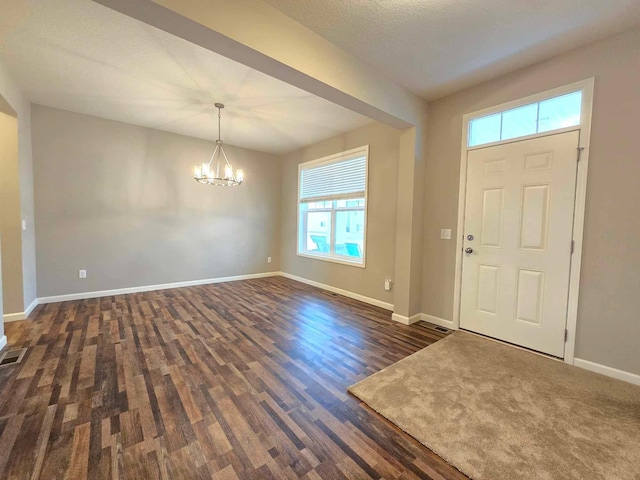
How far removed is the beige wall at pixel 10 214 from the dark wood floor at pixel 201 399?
42 cm

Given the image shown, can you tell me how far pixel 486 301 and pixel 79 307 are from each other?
5.32 metres

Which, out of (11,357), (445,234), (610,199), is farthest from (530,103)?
(11,357)

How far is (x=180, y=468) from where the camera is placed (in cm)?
130

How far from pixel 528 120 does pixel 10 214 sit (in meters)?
5.88

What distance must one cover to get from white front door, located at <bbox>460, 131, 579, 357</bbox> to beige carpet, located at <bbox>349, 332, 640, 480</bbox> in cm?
40

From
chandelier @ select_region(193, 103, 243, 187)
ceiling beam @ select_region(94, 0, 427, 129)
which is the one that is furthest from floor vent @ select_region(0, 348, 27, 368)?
ceiling beam @ select_region(94, 0, 427, 129)

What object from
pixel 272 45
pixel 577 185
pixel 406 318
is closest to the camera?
pixel 272 45

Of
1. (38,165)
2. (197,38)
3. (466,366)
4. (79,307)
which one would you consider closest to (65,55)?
(197,38)

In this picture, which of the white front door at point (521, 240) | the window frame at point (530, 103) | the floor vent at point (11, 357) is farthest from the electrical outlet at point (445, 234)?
the floor vent at point (11, 357)

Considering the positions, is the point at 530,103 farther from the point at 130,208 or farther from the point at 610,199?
the point at 130,208

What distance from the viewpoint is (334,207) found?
190 inches

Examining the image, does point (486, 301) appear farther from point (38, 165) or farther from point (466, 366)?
point (38, 165)

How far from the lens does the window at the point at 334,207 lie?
14.2 feet

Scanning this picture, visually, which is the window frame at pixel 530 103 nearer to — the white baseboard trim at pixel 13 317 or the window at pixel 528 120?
the window at pixel 528 120
